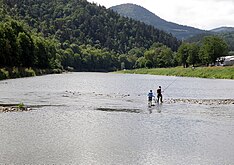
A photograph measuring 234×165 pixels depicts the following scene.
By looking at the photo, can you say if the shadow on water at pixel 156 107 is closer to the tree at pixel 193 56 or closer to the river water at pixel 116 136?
the river water at pixel 116 136

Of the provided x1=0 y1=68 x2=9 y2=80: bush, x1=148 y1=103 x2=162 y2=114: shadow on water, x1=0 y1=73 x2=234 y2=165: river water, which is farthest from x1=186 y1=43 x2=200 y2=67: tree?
x1=0 y1=73 x2=234 y2=165: river water

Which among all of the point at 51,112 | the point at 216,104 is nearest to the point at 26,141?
the point at 51,112

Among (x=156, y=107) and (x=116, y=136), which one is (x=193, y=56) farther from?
(x=116, y=136)

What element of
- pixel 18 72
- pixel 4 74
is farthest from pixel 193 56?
pixel 4 74

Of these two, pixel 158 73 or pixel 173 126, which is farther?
pixel 158 73

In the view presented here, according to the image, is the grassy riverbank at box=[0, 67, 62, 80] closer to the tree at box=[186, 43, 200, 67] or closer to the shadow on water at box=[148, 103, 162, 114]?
the shadow on water at box=[148, 103, 162, 114]

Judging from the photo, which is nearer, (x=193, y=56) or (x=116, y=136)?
(x=116, y=136)

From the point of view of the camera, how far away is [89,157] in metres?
22.0

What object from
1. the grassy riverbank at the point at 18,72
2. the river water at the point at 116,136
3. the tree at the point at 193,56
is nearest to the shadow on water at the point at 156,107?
the river water at the point at 116,136

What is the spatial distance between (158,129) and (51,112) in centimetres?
1338

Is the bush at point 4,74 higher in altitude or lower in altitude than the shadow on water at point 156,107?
higher

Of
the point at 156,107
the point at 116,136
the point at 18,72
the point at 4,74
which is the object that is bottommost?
the point at 156,107

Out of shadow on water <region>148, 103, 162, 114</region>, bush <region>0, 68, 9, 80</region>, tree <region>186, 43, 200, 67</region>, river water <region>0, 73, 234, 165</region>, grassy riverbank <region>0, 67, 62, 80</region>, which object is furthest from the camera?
tree <region>186, 43, 200, 67</region>

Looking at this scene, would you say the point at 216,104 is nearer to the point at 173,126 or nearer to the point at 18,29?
the point at 173,126
